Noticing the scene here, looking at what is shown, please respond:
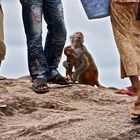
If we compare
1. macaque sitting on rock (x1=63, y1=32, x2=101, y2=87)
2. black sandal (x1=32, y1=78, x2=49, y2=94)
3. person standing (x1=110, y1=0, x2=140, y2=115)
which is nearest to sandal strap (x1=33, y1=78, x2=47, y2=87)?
black sandal (x1=32, y1=78, x2=49, y2=94)

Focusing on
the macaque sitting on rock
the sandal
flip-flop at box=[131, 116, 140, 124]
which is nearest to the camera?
flip-flop at box=[131, 116, 140, 124]

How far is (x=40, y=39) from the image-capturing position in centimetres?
628

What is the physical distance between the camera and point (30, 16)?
6.22 m

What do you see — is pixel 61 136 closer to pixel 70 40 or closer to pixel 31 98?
pixel 31 98

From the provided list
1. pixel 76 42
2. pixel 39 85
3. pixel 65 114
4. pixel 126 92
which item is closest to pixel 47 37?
pixel 39 85

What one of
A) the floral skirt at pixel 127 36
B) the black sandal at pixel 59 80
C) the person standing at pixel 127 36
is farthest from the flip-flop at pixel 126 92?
the black sandal at pixel 59 80

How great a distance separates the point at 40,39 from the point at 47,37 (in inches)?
17.4

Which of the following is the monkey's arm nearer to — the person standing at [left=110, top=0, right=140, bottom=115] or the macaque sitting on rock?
the macaque sitting on rock

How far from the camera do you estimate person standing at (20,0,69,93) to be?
245 inches

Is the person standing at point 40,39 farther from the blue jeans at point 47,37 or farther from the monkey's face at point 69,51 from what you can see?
the monkey's face at point 69,51

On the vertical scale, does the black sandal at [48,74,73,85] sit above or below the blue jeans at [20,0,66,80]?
below

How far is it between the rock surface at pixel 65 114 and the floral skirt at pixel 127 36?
1.45 feet

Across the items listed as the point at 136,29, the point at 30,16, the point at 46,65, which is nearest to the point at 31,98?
the point at 46,65

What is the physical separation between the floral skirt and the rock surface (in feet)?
1.45
